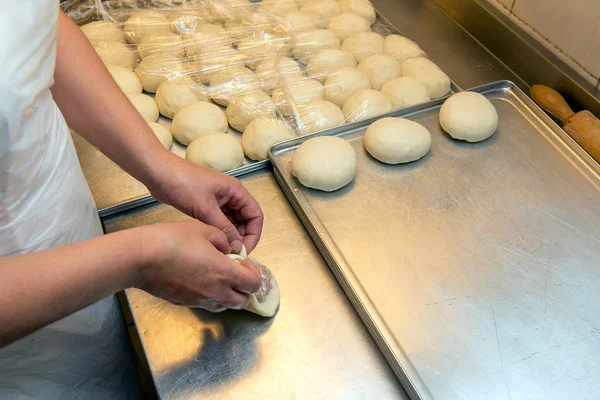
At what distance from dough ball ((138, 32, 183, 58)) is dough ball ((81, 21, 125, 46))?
0.10 m

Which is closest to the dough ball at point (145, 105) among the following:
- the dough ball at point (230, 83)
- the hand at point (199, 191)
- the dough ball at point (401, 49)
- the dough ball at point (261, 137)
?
the dough ball at point (230, 83)

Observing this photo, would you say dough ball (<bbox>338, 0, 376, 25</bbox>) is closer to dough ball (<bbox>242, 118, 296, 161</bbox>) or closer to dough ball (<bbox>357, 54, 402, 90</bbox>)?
dough ball (<bbox>357, 54, 402, 90</bbox>)

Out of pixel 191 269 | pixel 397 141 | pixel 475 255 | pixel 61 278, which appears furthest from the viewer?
pixel 397 141

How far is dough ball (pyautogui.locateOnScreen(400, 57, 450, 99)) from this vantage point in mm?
1521

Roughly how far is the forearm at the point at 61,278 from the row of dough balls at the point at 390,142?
61 centimetres

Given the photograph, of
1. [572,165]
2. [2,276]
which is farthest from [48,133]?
[572,165]

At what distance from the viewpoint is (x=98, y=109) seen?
0.90m

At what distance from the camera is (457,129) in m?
1.35

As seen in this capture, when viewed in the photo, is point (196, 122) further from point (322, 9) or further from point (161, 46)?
point (322, 9)

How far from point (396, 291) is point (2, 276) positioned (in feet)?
2.52

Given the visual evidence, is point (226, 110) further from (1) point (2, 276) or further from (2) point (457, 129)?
(1) point (2, 276)

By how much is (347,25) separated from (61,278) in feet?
4.69

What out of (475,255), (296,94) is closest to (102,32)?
(296,94)

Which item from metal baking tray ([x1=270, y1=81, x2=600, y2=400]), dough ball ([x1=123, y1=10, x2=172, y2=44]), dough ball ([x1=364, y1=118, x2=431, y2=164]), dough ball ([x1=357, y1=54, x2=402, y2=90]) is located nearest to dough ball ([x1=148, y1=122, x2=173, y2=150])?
metal baking tray ([x1=270, y1=81, x2=600, y2=400])
